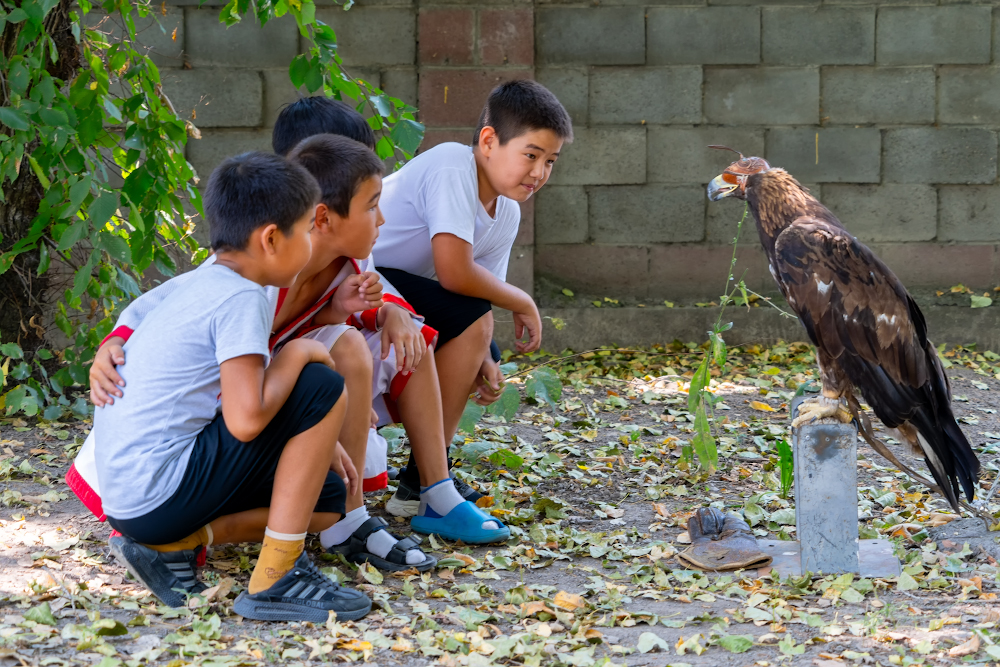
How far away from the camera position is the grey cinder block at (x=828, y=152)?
523 centimetres

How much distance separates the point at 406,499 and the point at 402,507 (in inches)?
1.5

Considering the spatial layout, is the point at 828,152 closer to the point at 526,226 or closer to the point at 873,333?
the point at 526,226

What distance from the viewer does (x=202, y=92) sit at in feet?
16.5

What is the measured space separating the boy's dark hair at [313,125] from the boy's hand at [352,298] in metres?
0.55

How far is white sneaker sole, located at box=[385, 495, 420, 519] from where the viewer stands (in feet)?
9.33

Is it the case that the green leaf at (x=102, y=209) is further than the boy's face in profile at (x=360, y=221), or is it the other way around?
the green leaf at (x=102, y=209)

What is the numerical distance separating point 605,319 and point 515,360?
21.8 inches

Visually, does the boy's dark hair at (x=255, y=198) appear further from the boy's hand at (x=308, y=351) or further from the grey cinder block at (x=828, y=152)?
the grey cinder block at (x=828, y=152)

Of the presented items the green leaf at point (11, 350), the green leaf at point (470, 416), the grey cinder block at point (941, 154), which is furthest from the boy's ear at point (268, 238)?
the grey cinder block at point (941, 154)

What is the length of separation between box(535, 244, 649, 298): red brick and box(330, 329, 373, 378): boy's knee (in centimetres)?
306

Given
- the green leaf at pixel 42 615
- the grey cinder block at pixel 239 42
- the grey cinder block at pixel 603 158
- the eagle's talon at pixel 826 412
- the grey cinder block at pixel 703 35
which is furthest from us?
the grey cinder block at pixel 603 158

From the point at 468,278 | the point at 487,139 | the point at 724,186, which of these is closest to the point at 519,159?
the point at 487,139

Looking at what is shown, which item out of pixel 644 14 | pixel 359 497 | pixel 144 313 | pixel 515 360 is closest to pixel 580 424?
pixel 515 360

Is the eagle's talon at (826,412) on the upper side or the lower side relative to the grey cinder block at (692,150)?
lower
